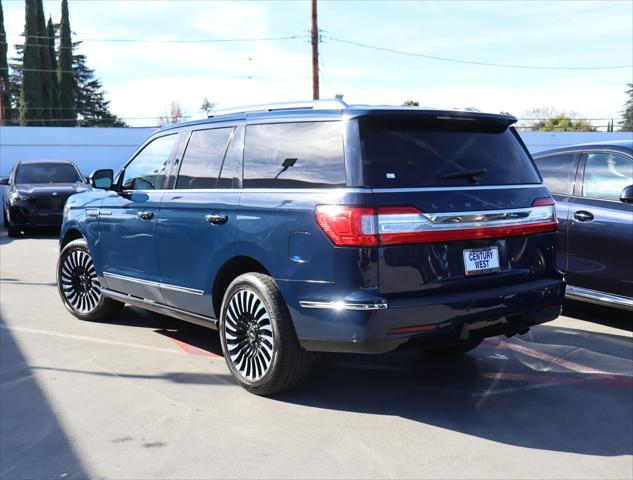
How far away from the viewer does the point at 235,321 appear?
4602 mm

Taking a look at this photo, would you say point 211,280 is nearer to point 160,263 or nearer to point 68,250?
point 160,263

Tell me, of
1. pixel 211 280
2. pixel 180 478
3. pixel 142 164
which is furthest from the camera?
pixel 142 164

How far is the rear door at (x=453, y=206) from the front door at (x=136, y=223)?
7.41ft

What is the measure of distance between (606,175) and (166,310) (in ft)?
14.0

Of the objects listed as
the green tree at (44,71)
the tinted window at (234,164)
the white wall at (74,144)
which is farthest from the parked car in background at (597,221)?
the green tree at (44,71)

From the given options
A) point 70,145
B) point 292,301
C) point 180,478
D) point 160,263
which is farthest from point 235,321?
point 70,145

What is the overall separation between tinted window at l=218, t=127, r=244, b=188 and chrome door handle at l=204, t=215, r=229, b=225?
0.24 metres

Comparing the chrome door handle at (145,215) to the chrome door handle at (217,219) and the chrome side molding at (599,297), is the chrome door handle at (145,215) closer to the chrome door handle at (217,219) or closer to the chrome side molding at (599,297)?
the chrome door handle at (217,219)

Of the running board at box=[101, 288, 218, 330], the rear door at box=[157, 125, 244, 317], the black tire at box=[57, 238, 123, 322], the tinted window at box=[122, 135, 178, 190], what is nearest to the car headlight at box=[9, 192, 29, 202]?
the black tire at box=[57, 238, 123, 322]

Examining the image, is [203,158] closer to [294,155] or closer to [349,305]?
[294,155]

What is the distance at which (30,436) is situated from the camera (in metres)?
3.83

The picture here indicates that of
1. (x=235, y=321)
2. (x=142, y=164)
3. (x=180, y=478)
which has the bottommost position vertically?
(x=180, y=478)

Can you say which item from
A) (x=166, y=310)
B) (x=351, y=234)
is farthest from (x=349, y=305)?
(x=166, y=310)

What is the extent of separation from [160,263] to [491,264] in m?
2.66
